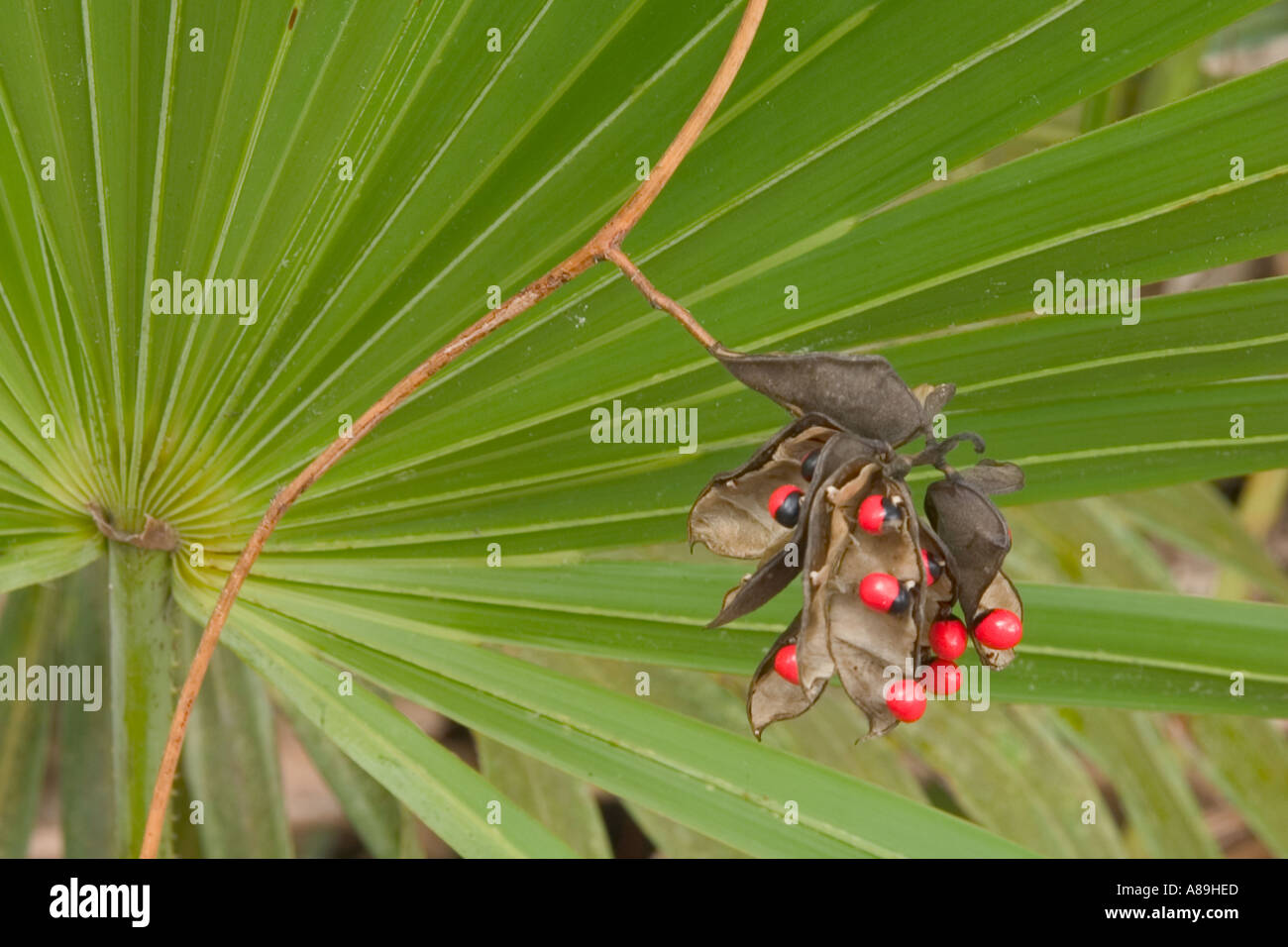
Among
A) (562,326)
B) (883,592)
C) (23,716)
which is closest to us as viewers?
(883,592)

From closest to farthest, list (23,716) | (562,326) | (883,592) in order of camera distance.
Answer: (883,592)
(562,326)
(23,716)

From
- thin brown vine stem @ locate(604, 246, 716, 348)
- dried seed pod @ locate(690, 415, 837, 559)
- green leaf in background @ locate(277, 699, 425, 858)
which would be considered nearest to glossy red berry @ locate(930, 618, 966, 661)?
dried seed pod @ locate(690, 415, 837, 559)

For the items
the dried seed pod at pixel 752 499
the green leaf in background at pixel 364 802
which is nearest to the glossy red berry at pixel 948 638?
the dried seed pod at pixel 752 499

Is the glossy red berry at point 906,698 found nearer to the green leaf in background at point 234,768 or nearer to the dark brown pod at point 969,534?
the dark brown pod at point 969,534

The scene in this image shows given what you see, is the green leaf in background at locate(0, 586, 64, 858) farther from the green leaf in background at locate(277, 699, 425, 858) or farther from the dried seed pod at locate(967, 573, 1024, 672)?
the dried seed pod at locate(967, 573, 1024, 672)

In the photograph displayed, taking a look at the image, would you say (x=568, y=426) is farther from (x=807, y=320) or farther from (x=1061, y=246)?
(x=1061, y=246)

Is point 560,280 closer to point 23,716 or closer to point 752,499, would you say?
point 752,499

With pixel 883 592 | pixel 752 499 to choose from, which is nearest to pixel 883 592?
pixel 883 592
